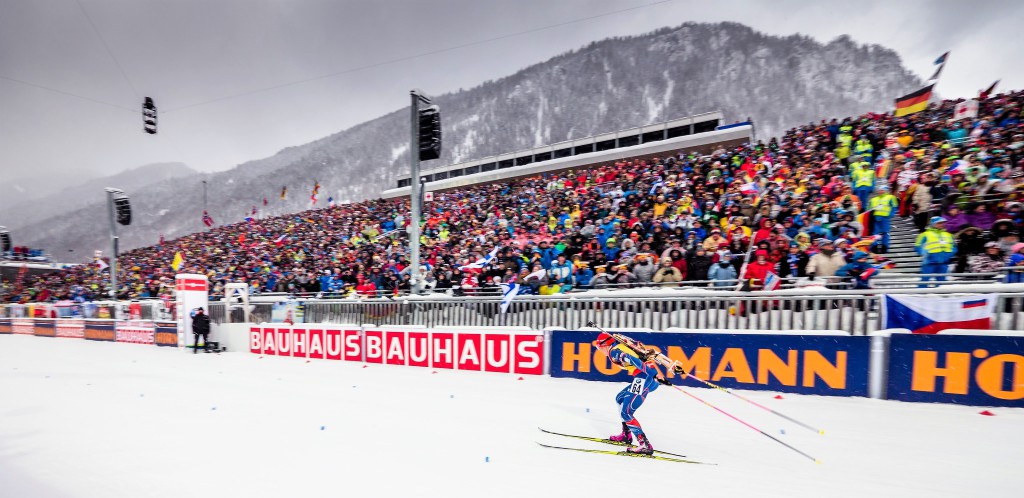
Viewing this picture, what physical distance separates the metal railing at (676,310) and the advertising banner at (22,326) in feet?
77.5

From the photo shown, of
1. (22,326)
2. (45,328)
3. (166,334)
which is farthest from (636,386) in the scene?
(22,326)

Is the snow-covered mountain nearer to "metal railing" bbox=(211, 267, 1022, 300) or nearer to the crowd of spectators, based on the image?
the crowd of spectators

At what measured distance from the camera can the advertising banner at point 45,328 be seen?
2161 cm

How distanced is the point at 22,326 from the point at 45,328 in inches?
138

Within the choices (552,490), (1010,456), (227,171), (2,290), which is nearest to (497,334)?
(552,490)

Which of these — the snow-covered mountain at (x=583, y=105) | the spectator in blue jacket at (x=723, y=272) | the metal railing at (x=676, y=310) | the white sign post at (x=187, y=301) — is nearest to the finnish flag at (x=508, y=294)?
the metal railing at (x=676, y=310)

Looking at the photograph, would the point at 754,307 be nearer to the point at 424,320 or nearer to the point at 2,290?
the point at 424,320

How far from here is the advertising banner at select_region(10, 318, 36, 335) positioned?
2305cm

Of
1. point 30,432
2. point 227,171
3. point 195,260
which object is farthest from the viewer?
point 227,171

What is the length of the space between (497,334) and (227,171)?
177 meters

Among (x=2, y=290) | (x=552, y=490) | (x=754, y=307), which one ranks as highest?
(x=754, y=307)

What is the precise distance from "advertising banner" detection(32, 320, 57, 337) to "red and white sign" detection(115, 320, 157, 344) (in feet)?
21.3

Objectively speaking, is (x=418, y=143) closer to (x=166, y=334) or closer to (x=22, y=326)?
(x=166, y=334)

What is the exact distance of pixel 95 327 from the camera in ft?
64.1
